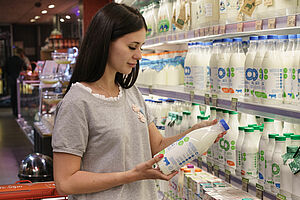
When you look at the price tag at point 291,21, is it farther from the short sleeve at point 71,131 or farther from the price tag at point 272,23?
the short sleeve at point 71,131

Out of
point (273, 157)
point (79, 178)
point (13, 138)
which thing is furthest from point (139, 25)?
point (13, 138)

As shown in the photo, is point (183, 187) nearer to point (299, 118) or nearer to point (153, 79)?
point (153, 79)

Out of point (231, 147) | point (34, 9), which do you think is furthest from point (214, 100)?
point (34, 9)

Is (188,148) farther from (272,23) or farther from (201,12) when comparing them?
(201,12)

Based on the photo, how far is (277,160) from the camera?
1.80m

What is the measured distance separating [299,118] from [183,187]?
1.37 meters

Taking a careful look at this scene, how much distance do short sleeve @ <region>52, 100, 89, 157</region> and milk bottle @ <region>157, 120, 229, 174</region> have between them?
0.33 m

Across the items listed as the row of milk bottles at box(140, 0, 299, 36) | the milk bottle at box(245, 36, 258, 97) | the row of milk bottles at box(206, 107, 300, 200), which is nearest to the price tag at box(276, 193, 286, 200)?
the row of milk bottles at box(206, 107, 300, 200)

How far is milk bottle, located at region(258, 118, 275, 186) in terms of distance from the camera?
1.90 meters

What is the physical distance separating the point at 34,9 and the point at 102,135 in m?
7.79

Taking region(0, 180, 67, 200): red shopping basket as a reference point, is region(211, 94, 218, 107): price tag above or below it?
above

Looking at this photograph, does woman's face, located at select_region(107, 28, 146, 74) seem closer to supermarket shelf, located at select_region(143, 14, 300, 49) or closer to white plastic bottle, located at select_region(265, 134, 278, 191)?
supermarket shelf, located at select_region(143, 14, 300, 49)

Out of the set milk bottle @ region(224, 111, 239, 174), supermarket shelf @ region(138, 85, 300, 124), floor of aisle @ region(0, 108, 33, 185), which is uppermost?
supermarket shelf @ region(138, 85, 300, 124)

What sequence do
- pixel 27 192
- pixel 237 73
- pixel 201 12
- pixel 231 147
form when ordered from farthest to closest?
pixel 201 12 < pixel 27 192 < pixel 231 147 < pixel 237 73
